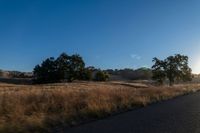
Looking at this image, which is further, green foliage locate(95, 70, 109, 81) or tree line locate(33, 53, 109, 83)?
green foliage locate(95, 70, 109, 81)

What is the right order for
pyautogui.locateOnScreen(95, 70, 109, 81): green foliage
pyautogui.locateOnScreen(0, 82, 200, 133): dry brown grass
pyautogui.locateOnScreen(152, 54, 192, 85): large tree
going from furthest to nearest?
pyautogui.locateOnScreen(95, 70, 109, 81): green foliage, pyautogui.locateOnScreen(152, 54, 192, 85): large tree, pyautogui.locateOnScreen(0, 82, 200, 133): dry brown grass

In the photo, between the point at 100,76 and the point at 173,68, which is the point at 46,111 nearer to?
the point at 173,68

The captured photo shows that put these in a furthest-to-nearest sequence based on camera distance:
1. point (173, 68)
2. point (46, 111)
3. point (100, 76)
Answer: point (100, 76), point (173, 68), point (46, 111)

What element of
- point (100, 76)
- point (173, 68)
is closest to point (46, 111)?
point (173, 68)

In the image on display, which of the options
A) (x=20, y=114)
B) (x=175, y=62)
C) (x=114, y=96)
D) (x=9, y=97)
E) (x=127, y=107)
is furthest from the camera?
(x=175, y=62)

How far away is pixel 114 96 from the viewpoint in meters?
22.4

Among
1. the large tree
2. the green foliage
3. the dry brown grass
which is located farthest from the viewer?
the green foliage

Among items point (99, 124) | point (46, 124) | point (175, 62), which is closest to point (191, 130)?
point (99, 124)

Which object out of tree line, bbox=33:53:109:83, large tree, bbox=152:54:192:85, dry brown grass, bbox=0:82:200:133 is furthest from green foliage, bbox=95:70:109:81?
dry brown grass, bbox=0:82:200:133

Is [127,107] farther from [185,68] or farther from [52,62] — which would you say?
[52,62]

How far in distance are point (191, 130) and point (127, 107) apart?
8.17 m

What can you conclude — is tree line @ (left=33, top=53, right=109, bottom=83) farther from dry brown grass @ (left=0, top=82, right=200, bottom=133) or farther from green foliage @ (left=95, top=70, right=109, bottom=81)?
dry brown grass @ (left=0, top=82, right=200, bottom=133)

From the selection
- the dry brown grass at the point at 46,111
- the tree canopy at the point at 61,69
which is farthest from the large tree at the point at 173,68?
the dry brown grass at the point at 46,111

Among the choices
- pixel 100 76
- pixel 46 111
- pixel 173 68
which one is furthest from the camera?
pixel 100 76
